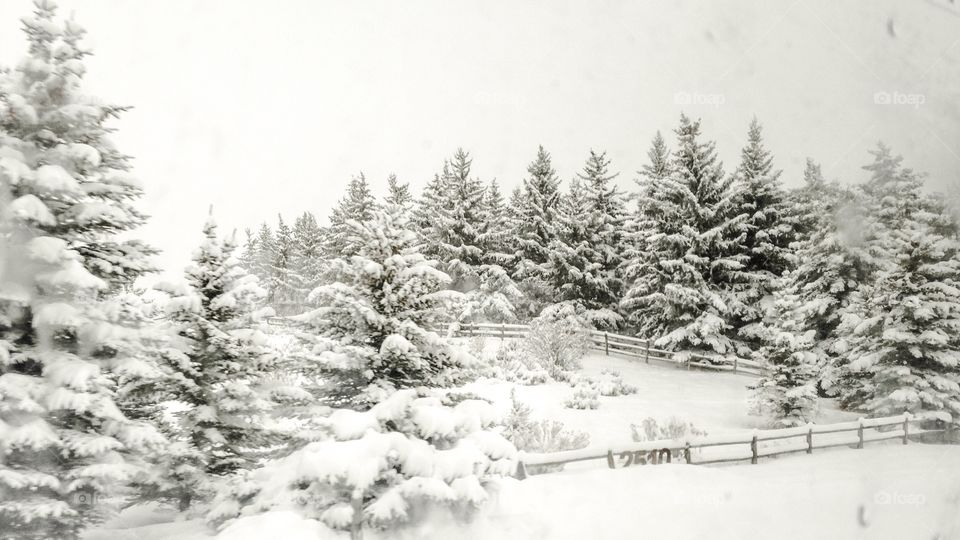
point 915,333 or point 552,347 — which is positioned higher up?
point 915,333

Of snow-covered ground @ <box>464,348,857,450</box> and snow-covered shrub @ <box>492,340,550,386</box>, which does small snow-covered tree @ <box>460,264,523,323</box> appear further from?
snow-covered ground @ <box>464,348,857,450</box>

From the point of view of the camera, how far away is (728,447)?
541 inches

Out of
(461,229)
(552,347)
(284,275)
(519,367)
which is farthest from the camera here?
(284,275)

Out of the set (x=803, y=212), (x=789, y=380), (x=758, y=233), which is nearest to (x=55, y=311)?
(x=789, y=380)

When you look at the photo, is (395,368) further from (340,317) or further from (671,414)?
(671,414)

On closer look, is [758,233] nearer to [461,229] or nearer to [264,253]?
[461,229]

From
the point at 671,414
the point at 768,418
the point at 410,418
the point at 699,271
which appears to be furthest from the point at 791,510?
the point at 699,271

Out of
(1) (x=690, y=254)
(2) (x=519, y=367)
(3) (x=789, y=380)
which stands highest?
(1) (x=690, y=254)

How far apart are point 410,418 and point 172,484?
158 inches

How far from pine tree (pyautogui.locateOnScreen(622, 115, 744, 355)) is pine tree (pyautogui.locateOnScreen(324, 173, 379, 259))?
18198 millimetres

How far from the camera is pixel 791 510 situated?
848 centimetres

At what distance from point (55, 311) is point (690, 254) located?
78.4 feet

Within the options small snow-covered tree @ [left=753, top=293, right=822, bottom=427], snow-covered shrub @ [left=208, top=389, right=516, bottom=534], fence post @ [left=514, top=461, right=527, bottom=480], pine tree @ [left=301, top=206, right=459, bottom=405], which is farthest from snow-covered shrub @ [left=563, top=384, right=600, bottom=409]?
snow-covered shrub @ [left=208, top=389, right=516, bottom=534]

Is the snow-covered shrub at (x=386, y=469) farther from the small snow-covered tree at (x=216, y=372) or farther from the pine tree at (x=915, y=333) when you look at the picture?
the pine tree at (x=915, y=333)
